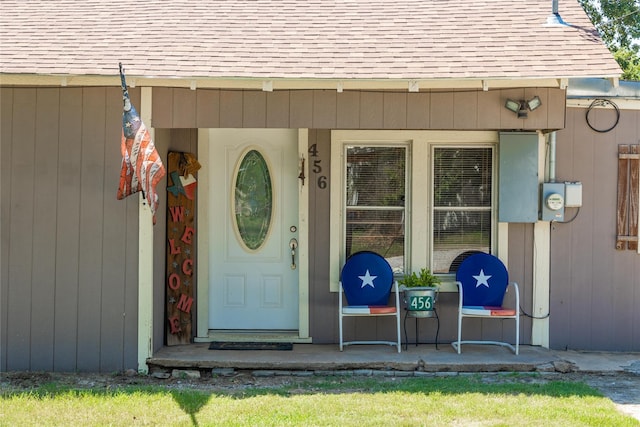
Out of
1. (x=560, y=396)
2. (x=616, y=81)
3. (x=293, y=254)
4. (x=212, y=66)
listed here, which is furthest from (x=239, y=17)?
(x=560, y=396)

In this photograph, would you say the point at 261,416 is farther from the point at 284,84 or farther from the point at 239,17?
the point at 239,17

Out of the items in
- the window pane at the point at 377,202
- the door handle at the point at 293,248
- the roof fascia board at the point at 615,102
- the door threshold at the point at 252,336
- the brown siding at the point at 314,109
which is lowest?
the door threshold at the point at 252,336

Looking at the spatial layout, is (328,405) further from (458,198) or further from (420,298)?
(458,198)

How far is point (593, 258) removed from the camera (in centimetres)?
769

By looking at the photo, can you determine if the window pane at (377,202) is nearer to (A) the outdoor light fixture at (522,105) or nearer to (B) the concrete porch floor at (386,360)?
(B) the concrete porch floor at (386,360)

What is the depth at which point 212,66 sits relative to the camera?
22.2 feet

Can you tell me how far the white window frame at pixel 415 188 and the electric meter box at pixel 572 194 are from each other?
678 mm

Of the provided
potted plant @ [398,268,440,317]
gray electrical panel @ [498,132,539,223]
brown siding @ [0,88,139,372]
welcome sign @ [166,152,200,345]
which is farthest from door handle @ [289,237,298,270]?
gray electrical panel @ [498,132,539,223]

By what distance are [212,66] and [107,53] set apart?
3.47ft

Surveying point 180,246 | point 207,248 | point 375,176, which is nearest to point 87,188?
point 180,246

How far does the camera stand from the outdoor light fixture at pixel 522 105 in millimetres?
6891

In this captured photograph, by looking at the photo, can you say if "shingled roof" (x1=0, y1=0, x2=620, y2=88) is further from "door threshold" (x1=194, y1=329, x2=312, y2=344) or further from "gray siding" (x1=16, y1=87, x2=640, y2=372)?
"door threshold" (x1=194, y1=329, x2=312, y2=344)

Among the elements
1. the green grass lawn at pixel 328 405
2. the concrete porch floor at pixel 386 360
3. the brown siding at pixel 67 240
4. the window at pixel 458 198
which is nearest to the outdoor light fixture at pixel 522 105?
the window at pixel 458 198

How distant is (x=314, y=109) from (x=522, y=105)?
186 centimetres
